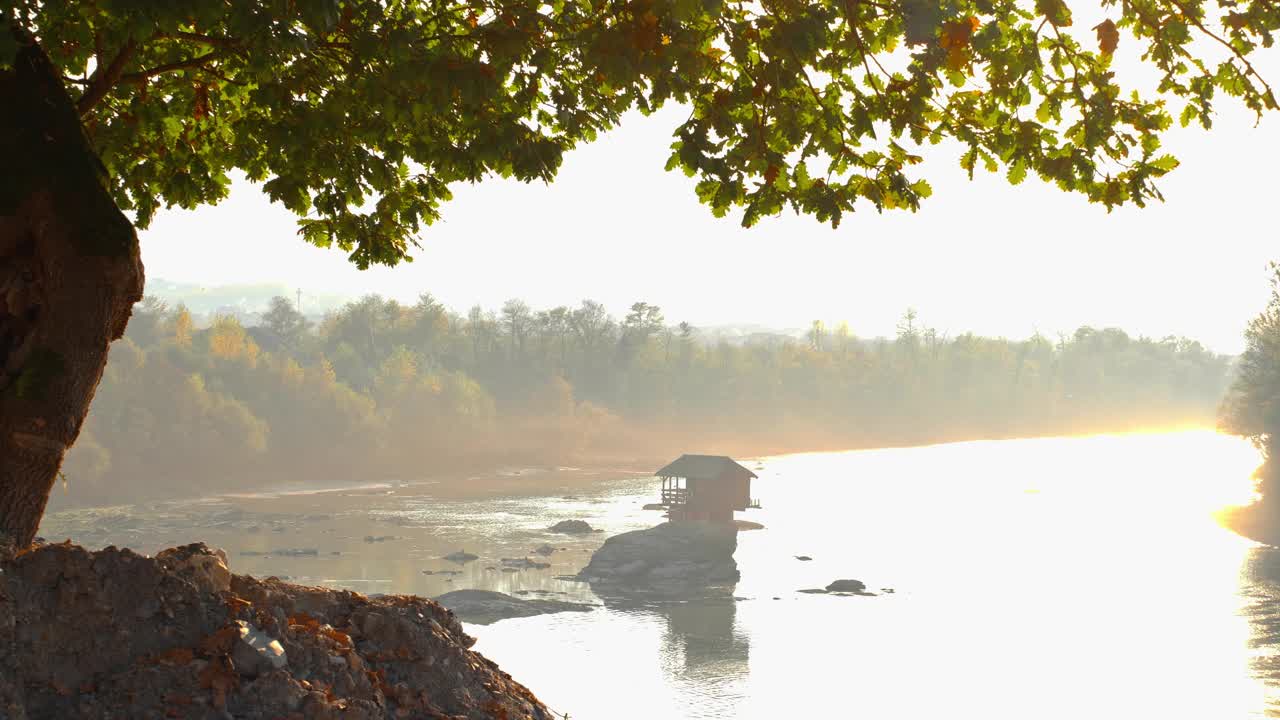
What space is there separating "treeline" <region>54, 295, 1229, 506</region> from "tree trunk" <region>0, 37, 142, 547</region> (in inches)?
1992

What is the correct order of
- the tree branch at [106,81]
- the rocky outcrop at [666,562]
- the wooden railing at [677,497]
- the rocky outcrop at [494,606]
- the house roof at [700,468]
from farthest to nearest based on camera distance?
the wooden railing at [677,497] < the house roof at [700,468] < the rocky outcrop at [666,562] < the rocky outcrop at [494,606] < the tree branch at [106,81]

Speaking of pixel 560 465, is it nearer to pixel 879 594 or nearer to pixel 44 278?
pixel 879 594

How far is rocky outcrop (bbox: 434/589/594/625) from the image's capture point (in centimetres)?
2925

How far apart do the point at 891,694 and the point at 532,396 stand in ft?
213

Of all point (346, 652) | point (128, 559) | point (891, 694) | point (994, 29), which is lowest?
point (891, 694)

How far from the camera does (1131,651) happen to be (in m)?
27.8

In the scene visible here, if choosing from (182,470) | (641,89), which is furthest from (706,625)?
(182,470)

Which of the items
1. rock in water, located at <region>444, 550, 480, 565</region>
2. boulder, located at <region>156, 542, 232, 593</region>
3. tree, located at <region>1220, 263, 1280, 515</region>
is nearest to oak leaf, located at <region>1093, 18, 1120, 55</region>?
boulder, located at <region>156, 542, 232, 593</region>

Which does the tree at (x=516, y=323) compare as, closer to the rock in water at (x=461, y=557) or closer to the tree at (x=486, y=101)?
the rock in water at (x=461, y=557)

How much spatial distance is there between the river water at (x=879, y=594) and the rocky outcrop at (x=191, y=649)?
58.7 feet

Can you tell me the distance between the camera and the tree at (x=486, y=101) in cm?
468

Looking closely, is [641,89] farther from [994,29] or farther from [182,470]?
[182,470]

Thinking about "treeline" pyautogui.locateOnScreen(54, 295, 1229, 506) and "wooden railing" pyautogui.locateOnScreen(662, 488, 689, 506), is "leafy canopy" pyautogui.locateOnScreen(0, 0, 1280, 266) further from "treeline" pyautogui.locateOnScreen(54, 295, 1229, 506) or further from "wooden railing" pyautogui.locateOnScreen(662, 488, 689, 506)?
"treeline" pyautogui.locateOnScreen(54, 295, 1229, 506)

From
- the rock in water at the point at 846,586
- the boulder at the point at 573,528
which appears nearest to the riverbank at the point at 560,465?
the boulder at the point at 573,528
